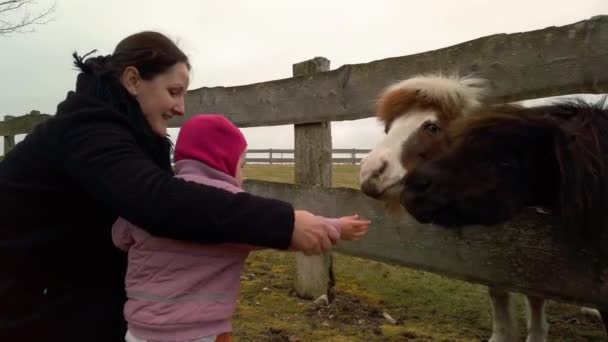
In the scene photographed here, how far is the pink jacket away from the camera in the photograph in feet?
5.50

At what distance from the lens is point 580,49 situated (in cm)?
226

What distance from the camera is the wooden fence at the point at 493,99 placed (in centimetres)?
220

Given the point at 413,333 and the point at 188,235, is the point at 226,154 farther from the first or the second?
the point at 413,333

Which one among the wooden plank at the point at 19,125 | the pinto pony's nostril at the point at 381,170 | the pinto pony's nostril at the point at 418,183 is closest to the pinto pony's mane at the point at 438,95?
the pinto pony's nostril at the point at 381,170

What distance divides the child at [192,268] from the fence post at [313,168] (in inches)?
78.8

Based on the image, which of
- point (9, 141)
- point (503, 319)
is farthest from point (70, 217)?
point (9, 141)

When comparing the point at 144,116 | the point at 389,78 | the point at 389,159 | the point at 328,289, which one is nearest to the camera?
the point at 144,116

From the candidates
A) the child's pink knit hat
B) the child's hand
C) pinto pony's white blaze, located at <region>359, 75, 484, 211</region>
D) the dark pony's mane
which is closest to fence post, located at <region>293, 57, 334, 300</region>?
pinto pony's white blaze, located at <region>359, 75, 484, 211</region>

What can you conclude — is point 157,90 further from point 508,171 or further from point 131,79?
point 508,171

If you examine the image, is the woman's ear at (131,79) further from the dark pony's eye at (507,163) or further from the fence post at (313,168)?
the fence post at (313,168)

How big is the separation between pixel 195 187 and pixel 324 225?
40cm

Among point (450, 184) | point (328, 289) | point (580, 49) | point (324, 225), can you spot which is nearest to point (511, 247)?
point (450, 184)

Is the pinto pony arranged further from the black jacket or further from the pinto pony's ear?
the black jacket

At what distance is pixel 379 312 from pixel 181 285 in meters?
2.32
